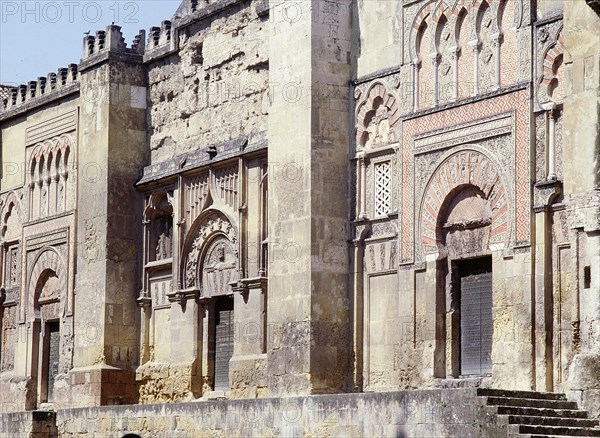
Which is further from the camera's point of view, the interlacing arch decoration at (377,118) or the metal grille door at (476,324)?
the interlacing arch decoration at (377,118)

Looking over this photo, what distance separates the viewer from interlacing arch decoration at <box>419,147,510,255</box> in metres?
16.6

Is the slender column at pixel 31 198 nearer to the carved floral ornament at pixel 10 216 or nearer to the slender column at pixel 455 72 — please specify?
the carved floral ornament at pixel 10 216

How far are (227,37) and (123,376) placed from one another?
5.25 m

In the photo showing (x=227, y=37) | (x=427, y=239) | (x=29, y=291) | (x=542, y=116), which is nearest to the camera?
(x=542, y=116)

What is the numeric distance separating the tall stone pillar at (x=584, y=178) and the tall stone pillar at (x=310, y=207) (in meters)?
4.15

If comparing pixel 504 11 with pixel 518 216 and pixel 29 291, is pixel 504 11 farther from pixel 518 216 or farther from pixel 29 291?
pixel 29 291

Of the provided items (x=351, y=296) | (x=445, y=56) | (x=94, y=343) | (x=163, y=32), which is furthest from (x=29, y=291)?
(x=445, y=56)

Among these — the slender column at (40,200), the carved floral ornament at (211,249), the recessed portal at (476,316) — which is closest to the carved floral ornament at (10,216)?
the slender column at (40,200)

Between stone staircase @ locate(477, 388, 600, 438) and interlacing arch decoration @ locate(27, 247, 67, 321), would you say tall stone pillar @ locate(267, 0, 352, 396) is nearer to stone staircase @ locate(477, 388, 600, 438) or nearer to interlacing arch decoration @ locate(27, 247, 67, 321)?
stone staircase @ locate(477, 388, 600, 438)

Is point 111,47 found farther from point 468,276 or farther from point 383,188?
point 468,276

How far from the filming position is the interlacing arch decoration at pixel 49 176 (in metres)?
24.6

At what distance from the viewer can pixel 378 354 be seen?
1823 centimetres

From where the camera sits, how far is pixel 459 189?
1730cm

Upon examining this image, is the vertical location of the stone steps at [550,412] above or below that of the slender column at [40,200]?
below
